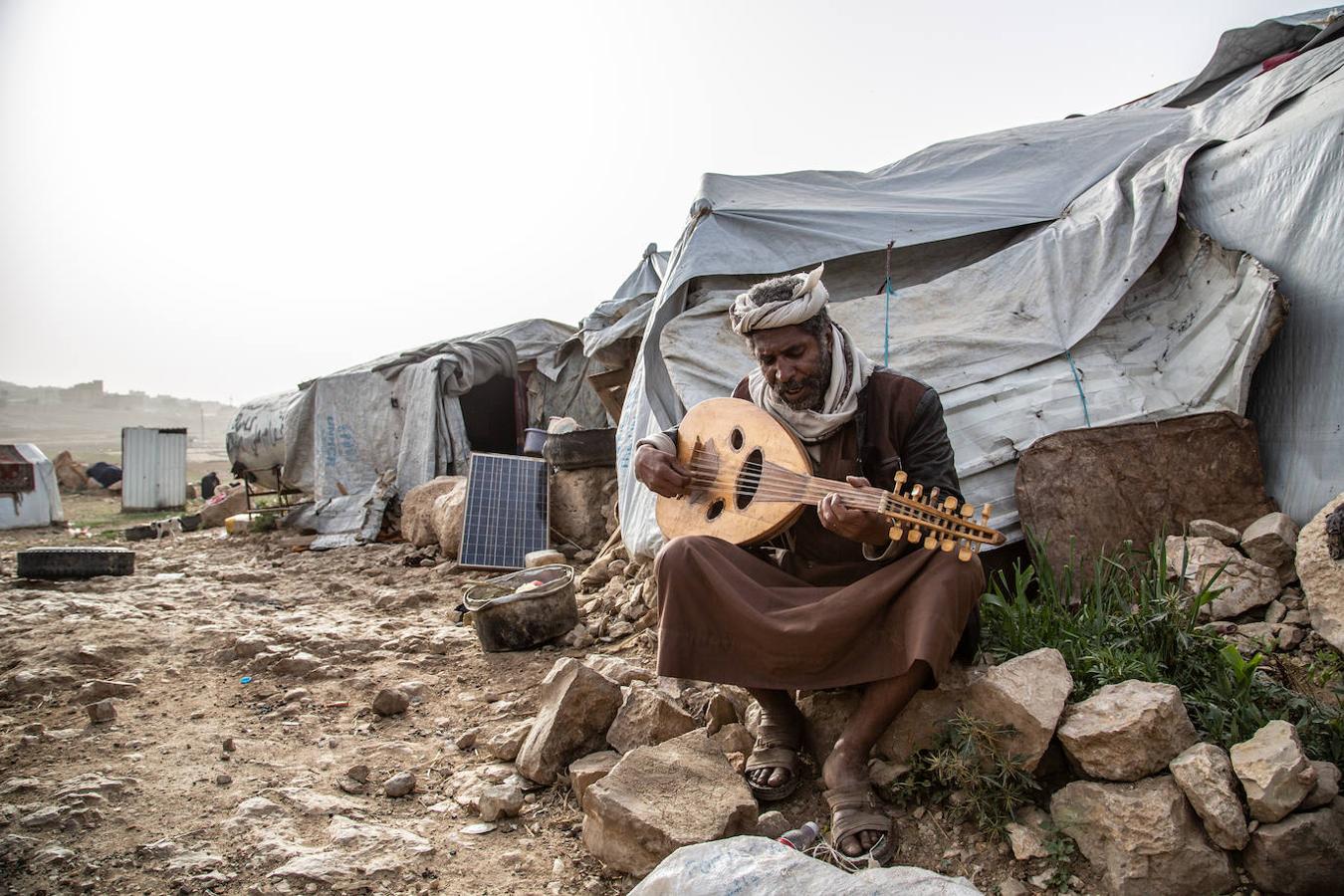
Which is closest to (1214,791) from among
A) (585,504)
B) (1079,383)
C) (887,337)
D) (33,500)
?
(1079,383)

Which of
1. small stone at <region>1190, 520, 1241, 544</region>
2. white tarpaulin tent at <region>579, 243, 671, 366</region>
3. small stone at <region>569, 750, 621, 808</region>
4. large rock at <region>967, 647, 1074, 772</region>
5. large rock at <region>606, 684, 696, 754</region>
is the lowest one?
small stone at <region>569, 750, 621, 808</region>

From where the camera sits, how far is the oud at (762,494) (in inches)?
81.5

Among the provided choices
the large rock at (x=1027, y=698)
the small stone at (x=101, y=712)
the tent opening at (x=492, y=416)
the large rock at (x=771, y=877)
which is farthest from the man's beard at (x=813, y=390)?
the tent opening at (x=492, y=416)

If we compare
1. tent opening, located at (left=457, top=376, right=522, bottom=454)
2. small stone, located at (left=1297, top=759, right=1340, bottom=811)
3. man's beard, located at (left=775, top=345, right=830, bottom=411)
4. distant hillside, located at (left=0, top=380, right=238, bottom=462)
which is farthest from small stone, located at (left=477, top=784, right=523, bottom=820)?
distant hillside, located at (left=0, top=380, right=238, bottom=462)

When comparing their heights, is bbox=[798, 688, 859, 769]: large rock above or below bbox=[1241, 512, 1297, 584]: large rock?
below

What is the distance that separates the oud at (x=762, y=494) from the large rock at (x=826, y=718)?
1.81ft

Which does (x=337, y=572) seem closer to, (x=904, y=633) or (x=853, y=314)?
(x=853, y=314)

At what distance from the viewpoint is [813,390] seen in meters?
2.61

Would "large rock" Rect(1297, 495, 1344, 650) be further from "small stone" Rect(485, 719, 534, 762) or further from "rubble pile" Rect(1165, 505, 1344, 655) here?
"small stone" Rect(485, 719, 534, 762)

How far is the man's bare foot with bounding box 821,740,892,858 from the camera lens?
1.96 m

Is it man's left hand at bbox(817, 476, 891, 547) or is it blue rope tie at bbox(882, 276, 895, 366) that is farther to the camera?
blue rope tie at bbox(882, 276, 895, 366)

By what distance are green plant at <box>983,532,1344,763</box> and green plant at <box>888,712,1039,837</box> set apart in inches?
13.3

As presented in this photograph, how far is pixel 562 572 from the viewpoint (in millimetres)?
4312

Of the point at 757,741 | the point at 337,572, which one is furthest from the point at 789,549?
the point at 337,572
